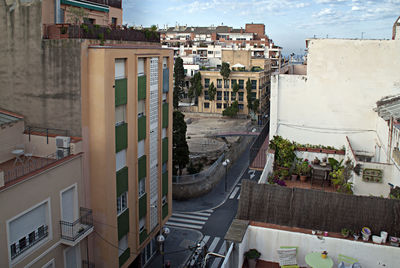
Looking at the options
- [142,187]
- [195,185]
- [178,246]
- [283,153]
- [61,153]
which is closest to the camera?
[61,153]

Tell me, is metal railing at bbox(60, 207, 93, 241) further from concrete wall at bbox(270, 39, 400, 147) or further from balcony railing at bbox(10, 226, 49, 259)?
concrete wall at bbox(270, 39, 400, 147)

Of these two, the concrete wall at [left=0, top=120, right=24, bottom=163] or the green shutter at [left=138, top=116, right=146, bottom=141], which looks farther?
the green shutter at [left=138, top=116, right=146, bottom=141]

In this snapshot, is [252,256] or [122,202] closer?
[252,256]

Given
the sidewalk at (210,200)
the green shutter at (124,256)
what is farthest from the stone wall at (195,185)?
the green shutter at (124,256)

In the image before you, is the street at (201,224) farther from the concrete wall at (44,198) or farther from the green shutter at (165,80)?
the green shutter at (165,80)

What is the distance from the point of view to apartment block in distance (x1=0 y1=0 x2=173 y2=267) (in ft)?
62.2

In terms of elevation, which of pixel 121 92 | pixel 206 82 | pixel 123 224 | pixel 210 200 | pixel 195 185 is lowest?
pixel 210 200

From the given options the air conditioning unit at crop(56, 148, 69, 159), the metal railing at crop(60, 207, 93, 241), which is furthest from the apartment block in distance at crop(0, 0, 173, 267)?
the air conditioning unit at crop(56, 148, 69, 159)

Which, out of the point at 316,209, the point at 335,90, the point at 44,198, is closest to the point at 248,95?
the point at 335,90

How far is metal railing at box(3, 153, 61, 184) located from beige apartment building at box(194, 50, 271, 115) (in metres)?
66.4

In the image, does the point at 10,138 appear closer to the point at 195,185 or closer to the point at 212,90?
the point at 195,185

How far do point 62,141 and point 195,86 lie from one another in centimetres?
6691

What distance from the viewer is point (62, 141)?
18.7 m

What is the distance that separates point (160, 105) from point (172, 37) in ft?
391
